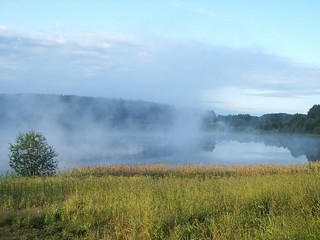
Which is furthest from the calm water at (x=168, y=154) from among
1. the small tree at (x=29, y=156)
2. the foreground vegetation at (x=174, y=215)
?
the foreground vegetation at (x=174, y=215)

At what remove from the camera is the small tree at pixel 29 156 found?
24.9m

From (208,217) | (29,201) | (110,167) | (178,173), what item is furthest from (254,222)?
(110,167)

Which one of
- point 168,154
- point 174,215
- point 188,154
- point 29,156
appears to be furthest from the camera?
point 188,154

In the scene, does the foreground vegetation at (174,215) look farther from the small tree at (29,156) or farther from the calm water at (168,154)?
the calm water at (168,154)

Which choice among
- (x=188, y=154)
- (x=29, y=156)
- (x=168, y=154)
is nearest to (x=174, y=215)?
(x=29, y=156)

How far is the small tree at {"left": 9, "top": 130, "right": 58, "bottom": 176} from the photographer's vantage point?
24875 millimetres

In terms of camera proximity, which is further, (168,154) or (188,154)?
(188,154)

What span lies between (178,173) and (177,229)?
18991 mm

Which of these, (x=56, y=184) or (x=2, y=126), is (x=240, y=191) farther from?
(x=2, y=126)

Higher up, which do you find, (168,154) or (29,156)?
(29,156)

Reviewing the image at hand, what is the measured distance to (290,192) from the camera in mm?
9922

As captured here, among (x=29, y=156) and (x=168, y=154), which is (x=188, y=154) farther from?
(x=29, y=156)

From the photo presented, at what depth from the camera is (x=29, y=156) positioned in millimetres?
24891

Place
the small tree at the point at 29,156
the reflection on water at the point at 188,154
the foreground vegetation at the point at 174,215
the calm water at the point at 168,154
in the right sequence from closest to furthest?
the foreground vegetation at the point at 174,215 < the small tree at the point at 29,156 < the calm water at the point at 168,154 < the reflection on water at the point at 188,154
